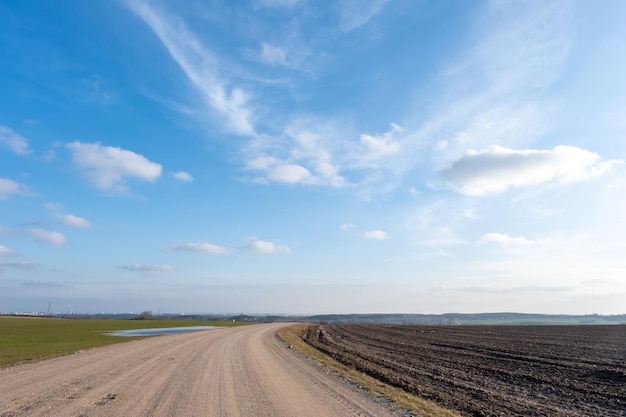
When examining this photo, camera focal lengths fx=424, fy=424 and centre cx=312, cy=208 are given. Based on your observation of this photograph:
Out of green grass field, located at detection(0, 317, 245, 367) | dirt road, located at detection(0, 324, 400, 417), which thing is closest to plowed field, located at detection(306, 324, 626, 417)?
dirt road, located at detection(0, 324, 400, 417)

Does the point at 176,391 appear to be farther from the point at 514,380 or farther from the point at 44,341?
the point at 44,341

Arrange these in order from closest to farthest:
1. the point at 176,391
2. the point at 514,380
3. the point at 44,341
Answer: the point at 176,391, the point at 514,380, the point at 44,341

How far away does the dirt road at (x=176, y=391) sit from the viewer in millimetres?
12562

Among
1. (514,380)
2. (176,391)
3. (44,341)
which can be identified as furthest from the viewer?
(44,341)

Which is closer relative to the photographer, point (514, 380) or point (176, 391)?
point (176, 391)

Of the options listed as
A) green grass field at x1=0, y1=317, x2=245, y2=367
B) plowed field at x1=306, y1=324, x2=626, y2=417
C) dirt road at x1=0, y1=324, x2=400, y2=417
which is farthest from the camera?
green grass field at x1=0, y1=317, x2=245, y2=367

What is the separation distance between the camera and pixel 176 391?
1555cm

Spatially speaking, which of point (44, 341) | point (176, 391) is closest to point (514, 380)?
point (176, 391)

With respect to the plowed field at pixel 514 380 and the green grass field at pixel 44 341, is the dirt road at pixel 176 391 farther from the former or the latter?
the green grass field at pixel 44 341

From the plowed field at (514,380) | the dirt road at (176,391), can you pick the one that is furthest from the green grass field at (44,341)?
the plowed field at (514,380)

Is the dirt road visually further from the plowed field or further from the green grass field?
the green grass field

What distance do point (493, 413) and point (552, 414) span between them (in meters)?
1.82

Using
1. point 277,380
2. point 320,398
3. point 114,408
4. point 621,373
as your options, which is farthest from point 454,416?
point 621,373

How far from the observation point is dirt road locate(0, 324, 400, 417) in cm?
1256
